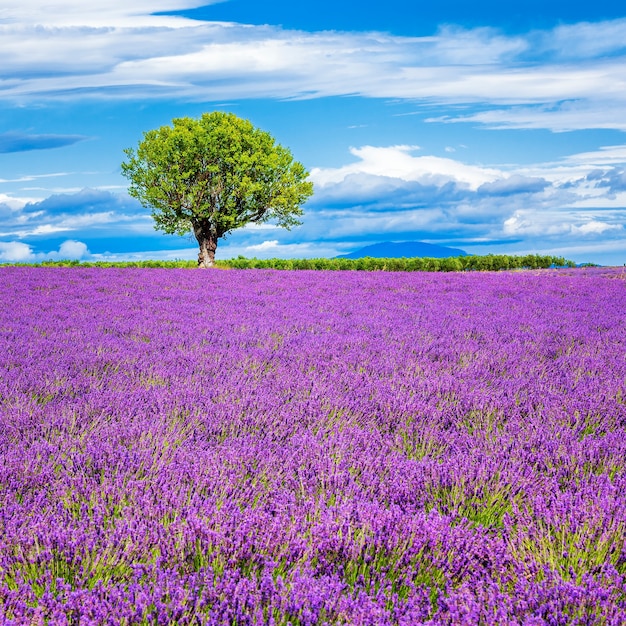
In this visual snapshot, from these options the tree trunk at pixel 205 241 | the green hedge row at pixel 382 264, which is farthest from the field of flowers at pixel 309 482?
the tree trunk at pixel 205 241

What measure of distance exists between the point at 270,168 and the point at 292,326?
91.0 ft

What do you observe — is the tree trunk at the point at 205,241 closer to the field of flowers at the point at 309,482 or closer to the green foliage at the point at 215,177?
the green foliage at the point at 215,177

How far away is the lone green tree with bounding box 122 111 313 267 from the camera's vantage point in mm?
32469

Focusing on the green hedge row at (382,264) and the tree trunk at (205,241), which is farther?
the tree trunk at (205,241)

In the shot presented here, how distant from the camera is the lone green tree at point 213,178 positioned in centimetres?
3247

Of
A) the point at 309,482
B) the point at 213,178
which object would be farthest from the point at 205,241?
the point at 309,482

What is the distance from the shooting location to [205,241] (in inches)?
1358

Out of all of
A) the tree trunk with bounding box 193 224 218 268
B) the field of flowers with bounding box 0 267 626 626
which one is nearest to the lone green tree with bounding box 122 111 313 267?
the tree trunk with bounding box 193 224 218 268

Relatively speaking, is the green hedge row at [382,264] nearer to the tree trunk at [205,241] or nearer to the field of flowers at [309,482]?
Result: the tree trunk at [205,241]

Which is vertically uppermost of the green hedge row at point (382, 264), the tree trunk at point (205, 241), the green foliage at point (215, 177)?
the green foliage at point (215, 177)

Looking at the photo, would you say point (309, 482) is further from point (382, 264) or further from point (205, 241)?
point (205, 241)

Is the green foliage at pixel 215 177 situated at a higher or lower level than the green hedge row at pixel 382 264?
higher

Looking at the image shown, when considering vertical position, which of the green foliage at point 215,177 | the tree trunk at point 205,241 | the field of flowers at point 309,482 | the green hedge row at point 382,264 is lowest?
the field of flowers at point 309,482

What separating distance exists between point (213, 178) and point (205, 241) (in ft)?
12.0
